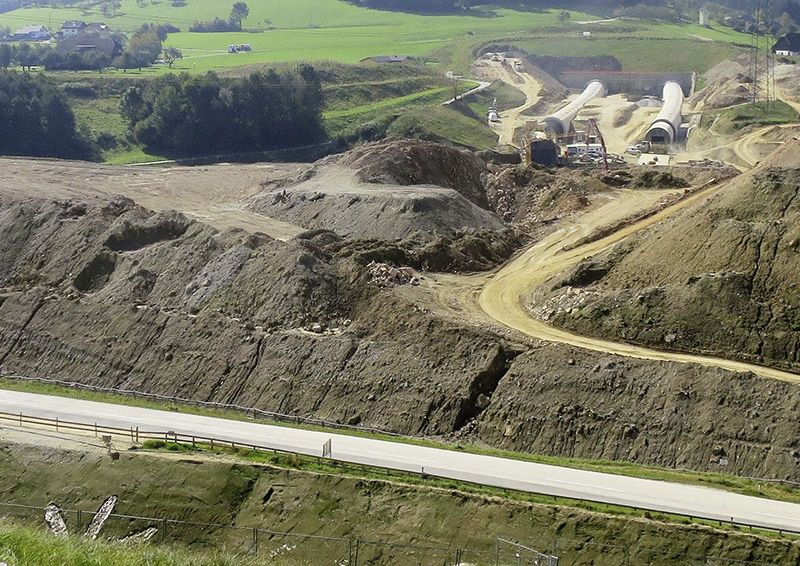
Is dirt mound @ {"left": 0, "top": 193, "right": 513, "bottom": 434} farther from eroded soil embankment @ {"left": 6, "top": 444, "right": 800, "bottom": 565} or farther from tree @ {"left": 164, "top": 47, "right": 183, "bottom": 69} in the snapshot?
tree @ {"left": 164, "top": 47, "right": 183, "bottom": 69}

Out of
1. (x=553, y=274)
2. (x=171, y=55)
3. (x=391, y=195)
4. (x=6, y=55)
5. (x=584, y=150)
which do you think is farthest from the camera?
(x=171, y=55)

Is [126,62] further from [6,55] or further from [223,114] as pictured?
[223,114]

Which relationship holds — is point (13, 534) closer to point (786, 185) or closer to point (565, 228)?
point (786, 185)

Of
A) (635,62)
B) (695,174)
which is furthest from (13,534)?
(635,62)

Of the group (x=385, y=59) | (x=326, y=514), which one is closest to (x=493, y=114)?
(x=385, y=59)

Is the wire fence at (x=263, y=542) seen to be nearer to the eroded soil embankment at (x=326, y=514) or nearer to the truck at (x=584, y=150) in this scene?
the eroded soil embankment at (x=326, y=514)

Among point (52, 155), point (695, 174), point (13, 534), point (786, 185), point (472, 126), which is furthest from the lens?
point (472, 126)

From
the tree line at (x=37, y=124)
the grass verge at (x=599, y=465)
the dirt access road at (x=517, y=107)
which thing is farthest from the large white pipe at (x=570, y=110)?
the grass verge at (x=599, y=465)
